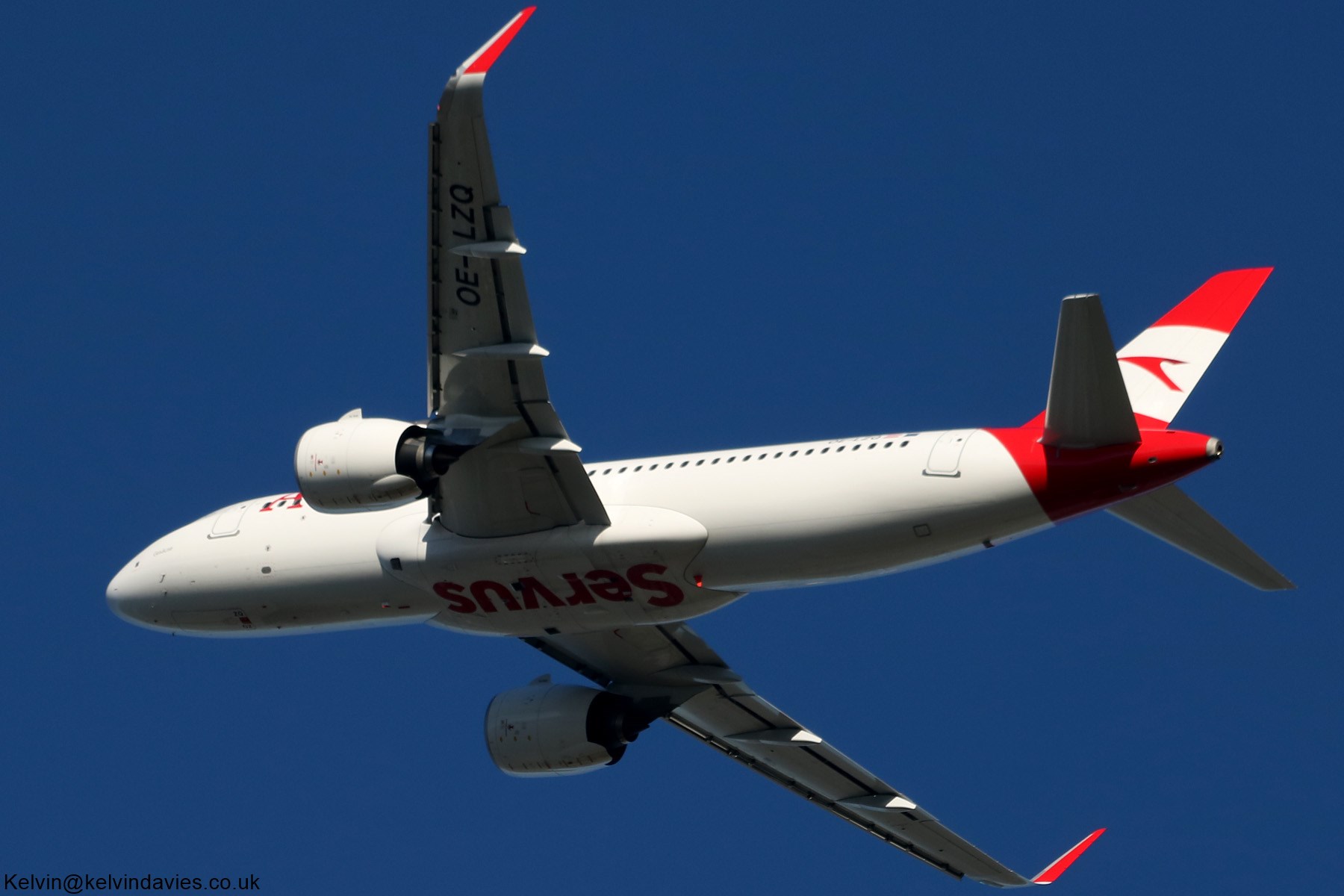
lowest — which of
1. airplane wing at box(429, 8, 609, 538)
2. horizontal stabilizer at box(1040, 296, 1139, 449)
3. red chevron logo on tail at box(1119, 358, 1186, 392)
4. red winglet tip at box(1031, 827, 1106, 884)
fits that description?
red winglet tip at box(1031, 827, 1106, 884)

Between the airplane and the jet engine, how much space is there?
4 centimetres

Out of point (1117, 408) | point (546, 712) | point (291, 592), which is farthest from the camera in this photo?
point (546, 712)

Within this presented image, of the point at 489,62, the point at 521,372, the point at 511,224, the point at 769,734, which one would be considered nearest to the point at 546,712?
the point at 769,734

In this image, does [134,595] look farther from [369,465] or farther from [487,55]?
[487,55]

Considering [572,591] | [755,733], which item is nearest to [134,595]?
[572,591]

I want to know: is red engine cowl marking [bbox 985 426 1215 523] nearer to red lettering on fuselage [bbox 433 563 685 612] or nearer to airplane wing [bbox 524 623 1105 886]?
red lettering on fuselage [bbox 433 563 685 612]

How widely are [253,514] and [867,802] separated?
11852 mm

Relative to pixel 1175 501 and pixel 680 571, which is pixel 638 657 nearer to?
pixel 680 571

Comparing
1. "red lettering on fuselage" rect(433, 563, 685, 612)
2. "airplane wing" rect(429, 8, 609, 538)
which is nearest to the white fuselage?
"red lettering on fuselage" rect(433, 563, 685, 612)

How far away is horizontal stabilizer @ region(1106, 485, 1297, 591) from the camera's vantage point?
2466 cm

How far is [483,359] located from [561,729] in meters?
8.76

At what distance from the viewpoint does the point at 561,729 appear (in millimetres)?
31141

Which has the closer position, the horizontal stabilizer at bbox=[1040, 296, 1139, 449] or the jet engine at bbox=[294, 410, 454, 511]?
the horizontal stabilizer at bbox=[1040, 296, 1139, 449]

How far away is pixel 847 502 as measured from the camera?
1009 inches
